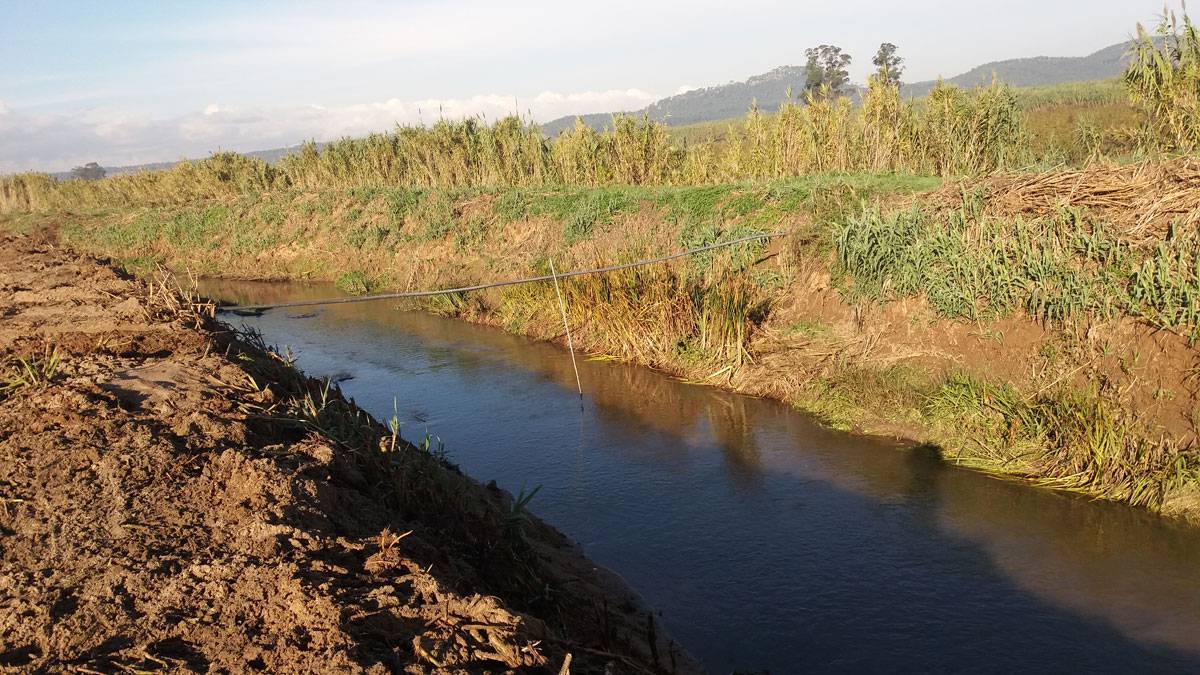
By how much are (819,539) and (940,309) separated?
3879 mm

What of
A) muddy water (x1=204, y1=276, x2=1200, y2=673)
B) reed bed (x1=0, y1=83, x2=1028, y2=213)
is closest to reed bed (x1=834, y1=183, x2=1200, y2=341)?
muddy water (x1=204, y1=276, x2=1200, y2=673)

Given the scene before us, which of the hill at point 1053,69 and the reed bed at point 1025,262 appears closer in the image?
the reed bed at point 1025,262

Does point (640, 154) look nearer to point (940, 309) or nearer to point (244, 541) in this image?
point (940, 309)

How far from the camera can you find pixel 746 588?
6.00m

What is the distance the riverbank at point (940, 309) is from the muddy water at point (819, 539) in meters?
0.46

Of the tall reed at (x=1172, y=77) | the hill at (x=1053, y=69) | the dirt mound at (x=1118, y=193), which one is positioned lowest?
the dirt mound at (x=1118, y=193)

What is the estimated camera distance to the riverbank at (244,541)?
10.5ft

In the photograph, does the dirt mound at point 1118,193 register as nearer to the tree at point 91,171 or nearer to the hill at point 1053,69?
the tree at point 91,171

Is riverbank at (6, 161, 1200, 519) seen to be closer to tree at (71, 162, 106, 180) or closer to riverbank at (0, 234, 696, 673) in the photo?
riverbank at (0, 234, 696, 673)

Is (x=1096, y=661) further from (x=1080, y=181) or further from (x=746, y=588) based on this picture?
(x=1080, y=181)

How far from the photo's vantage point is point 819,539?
6.69m

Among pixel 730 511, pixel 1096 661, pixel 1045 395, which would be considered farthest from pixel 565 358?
pixel 1096 661

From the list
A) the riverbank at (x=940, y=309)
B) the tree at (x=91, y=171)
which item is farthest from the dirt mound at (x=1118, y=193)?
the tree at (x=91, y=171)

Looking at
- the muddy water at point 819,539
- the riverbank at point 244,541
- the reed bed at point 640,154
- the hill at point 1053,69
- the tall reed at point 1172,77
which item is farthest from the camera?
the hill at point 1053,69
